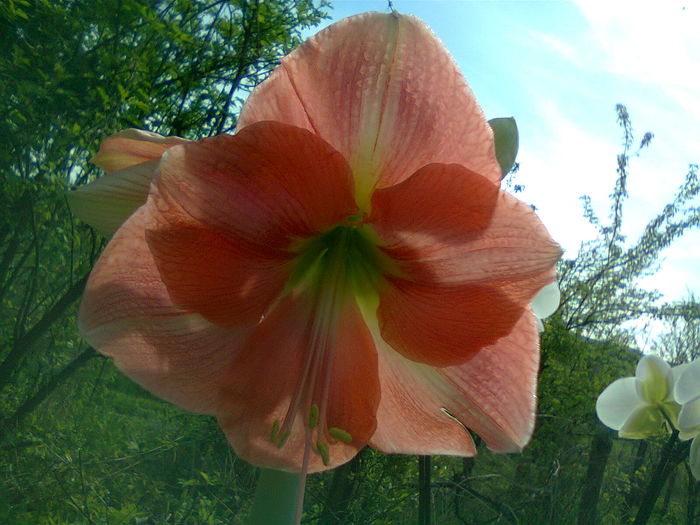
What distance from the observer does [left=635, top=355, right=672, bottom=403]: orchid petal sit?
87 centimetres

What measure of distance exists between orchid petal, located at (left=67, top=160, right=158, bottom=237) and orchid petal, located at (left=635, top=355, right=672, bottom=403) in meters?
0.86

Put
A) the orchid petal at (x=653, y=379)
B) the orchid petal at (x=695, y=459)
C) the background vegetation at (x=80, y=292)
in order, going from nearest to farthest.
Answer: the orchid petal at (x=695, y=459) → the orchid petal at (x=653, y=379) → the background vegetation at (x=80, y=292)

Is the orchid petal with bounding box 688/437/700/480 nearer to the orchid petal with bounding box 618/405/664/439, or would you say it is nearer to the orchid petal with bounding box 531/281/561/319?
the orchid petal with bounding box 618/405/664/439

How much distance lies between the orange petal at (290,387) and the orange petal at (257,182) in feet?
0.12

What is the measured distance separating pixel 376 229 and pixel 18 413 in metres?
1.41

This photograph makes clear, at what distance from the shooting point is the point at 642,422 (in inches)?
35.5

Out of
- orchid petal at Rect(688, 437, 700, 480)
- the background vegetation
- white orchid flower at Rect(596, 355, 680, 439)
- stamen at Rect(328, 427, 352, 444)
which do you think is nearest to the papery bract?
stamen at Rect(328, 427, 352, 444)

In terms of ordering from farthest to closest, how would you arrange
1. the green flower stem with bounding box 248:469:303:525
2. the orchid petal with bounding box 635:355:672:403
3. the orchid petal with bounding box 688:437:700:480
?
1. the orchid petal with bounding box 635:355:672:403
2. the orchid petal with bounding box 688:437:700:480
3. the green flower stem with bounding box 248:469:303:525

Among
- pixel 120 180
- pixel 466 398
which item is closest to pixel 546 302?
pixel 466 398

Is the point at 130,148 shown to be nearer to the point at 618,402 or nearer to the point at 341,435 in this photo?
the point at 341,435

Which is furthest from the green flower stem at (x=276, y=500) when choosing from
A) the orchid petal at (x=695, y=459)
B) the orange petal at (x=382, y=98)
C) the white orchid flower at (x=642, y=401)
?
the white orchid flower at (x=642, y=401)

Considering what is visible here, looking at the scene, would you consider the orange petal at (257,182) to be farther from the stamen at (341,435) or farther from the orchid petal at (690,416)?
the orchid petal at (690,416)

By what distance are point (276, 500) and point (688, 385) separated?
68 centimetres

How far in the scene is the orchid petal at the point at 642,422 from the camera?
2.94 ft
